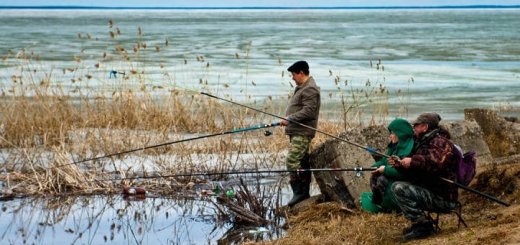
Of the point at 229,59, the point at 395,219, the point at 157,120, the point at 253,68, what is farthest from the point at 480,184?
the point at 229,59

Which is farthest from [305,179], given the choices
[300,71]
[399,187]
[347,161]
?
[399,187]

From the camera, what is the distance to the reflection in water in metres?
7.90

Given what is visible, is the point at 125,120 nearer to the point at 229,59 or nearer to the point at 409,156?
the point at 409,156

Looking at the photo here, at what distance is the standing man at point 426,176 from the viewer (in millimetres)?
6492

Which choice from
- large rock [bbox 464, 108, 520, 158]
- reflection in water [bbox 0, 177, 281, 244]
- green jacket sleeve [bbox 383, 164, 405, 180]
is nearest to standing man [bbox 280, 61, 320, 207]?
reflection in water [bbox 0, 177, 281, 244]

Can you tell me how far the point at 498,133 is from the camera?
394 inches

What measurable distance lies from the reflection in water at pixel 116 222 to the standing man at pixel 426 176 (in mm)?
1515

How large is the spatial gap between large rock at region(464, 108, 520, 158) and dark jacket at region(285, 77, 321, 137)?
90.0 inches

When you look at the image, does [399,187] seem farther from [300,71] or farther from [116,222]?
[116,222]

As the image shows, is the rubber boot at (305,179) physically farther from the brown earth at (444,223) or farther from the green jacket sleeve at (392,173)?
the green jacket sleeve at (392,173)

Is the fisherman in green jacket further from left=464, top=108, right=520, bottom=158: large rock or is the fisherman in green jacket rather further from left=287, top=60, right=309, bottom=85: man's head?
left=464, top=108, right=520, bottom=158: large rock

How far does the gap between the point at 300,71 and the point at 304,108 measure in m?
0.33

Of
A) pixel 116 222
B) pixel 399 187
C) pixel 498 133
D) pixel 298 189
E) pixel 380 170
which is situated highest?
Answer: pixel 380 170

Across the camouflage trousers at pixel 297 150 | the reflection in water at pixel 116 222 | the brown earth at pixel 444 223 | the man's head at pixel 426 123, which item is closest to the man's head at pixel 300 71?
the camouflage trousers at pixel 297 150
